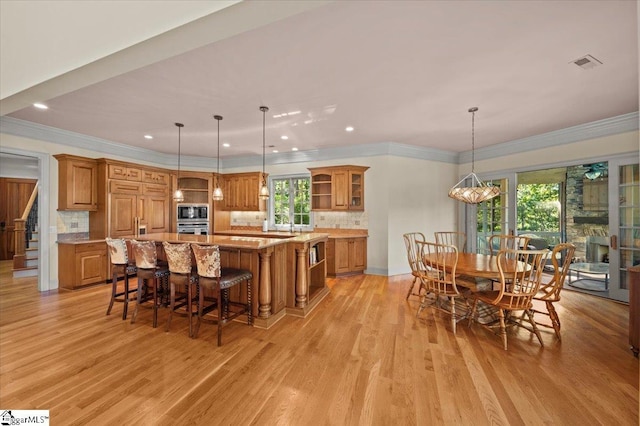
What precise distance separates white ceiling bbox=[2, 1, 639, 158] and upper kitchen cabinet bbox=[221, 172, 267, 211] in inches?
75.1

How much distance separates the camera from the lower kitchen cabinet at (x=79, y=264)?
430 centimetres

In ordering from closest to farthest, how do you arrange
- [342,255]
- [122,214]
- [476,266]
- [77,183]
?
[476,266], [77,183], [122,214], [342,255]

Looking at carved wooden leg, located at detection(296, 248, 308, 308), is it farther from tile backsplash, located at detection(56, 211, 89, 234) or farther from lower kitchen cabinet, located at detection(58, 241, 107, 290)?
tile backsplash, located at detection(56, 211, 89, 234)

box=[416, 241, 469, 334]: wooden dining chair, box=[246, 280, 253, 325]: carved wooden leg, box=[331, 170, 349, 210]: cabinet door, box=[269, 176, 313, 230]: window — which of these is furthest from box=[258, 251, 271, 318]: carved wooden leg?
box=[269, 176, 313, 230]: window

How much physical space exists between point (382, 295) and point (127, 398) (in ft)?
10.7

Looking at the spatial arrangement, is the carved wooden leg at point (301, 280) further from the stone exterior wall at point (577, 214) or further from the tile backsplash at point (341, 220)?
the stone exterior wall at point (577, 214)

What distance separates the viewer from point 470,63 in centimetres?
246

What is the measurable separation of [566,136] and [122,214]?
805 cm

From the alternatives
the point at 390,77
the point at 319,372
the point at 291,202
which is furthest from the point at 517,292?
the point at 291,202

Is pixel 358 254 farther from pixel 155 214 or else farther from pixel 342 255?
pixel 155 214

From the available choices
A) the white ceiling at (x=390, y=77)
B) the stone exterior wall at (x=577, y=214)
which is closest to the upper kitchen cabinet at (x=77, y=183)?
the white ceiling at (x=390, y=77)

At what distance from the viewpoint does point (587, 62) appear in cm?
245

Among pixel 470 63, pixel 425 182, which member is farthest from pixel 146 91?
pixel 425 182

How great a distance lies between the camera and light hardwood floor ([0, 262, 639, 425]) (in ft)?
5.72
